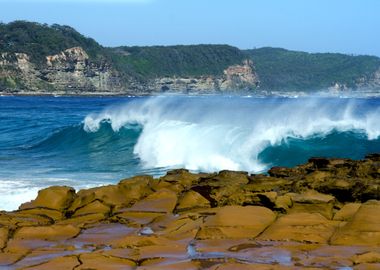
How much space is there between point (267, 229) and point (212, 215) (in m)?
1.00

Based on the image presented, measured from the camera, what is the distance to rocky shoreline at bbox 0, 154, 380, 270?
689 cm

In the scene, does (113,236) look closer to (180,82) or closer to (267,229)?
(267,229)

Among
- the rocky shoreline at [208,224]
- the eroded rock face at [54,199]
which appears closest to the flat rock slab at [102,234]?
the rocky shoreline at [208,224]

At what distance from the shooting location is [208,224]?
320 inches

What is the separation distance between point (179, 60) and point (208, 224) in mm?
167262

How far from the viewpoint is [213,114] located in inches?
1336

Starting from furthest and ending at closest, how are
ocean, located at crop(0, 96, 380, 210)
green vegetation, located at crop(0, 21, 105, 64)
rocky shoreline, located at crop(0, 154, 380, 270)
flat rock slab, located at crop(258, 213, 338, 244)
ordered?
green vegetation, located at crop(0, 21, 105, 64)
ocean, located at crop(0, 96, 380, 210)
flat rock slab, located at crop(258, 213, 338, 244)
rocky shoreline, located at crop(0, 154, 380, 270)

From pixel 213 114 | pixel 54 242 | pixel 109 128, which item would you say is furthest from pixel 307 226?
pixel 213 114

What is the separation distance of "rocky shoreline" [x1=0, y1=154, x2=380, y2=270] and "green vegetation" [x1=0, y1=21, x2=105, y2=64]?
388ft

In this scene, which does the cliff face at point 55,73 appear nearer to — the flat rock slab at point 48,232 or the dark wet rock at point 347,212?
the flat rock slab at point 48,232

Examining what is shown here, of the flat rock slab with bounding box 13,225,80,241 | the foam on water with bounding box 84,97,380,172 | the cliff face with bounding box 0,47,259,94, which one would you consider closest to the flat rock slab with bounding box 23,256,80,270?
the flat rock slab with bounding box 13,225,80,241

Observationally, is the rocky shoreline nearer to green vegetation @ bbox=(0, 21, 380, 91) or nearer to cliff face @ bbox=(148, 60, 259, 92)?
green vegetation @ bbox=(0, 21, 380, 91)

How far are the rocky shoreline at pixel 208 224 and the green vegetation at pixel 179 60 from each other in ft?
496

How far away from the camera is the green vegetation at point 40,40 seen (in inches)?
5015
